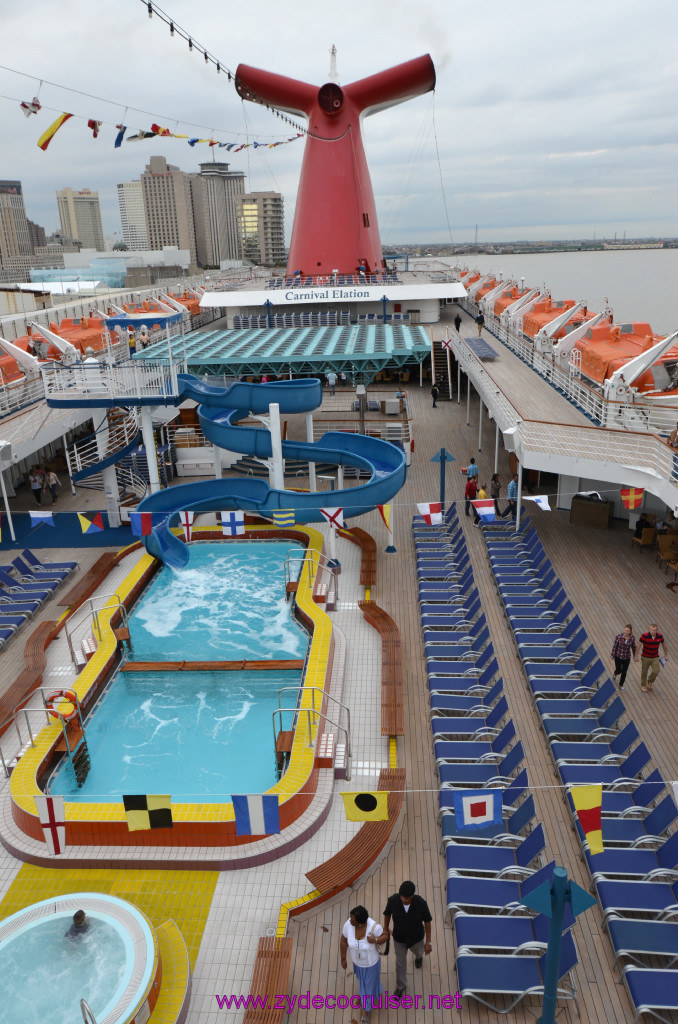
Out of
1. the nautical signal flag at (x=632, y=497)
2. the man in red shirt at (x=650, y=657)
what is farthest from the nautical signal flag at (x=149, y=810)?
the nautical signal flag at (x=632, y=497)

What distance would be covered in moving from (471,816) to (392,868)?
1.33 m

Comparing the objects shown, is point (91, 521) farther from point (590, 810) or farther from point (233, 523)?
point (590, 810)

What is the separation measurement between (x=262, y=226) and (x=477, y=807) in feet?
579

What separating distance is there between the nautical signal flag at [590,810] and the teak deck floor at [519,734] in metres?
1.14

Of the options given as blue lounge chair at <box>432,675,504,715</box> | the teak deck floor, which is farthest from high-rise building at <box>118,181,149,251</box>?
blue lounge chair at <box>432,675,504,715</box>

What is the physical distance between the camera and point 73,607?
41.1 ft

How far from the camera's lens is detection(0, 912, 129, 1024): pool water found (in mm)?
5664

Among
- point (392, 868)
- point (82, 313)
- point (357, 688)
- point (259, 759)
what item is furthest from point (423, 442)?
point (82, 313)

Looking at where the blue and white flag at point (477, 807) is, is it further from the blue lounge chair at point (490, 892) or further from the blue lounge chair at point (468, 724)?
the blue lounge chair at point (468, 724)

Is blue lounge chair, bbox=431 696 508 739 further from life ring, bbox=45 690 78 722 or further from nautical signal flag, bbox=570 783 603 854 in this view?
life ring, bbox=45 690 78 722

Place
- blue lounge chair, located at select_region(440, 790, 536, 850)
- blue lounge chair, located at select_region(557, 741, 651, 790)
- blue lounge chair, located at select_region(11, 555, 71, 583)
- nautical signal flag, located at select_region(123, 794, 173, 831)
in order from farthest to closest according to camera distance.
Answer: blue lounge chair, located at select_region(11, 555, 71, 583) < blue lounge chair, located at select_region(557, 741, 651, 790) < blue lounge chair, located at select_region(440, 790, 536, 850) < nautical signal flag, located at select_region(123, 794, 173, 831)

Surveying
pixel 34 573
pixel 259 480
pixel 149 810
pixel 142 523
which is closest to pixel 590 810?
pixel 149 810

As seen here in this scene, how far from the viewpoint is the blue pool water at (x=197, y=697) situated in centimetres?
880

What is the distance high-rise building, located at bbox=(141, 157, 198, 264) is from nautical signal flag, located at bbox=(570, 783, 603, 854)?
186602 mm
